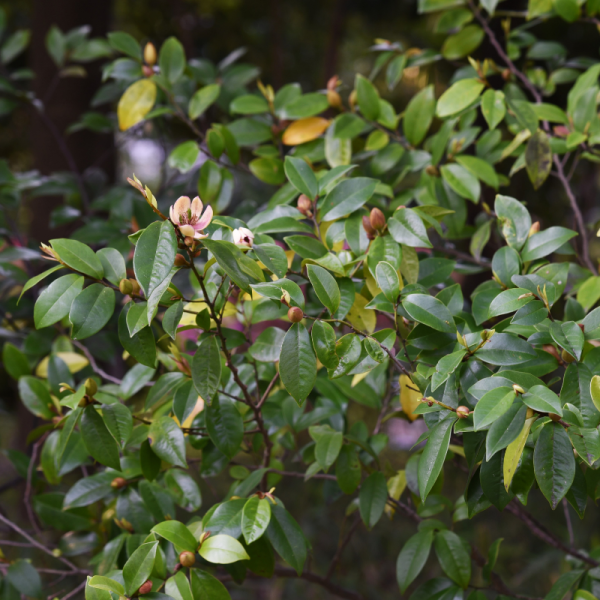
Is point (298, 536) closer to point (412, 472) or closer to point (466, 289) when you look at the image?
point (412, 472)

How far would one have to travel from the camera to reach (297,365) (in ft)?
1.56

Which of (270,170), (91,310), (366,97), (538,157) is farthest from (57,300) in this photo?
(538,157)

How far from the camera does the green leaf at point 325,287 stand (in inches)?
19.6

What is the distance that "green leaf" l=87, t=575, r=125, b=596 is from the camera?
0.44 meters

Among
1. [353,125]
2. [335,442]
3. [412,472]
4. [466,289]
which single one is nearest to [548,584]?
[466,289]

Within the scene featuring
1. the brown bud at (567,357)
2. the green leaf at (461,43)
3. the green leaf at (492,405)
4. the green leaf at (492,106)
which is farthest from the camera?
the green leaf at (461,43)

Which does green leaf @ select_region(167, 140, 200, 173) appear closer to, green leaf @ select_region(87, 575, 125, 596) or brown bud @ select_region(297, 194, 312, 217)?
brown bud @ select_region(297, 194, 312, 217)

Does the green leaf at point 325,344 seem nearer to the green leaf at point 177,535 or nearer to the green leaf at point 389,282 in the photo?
the green leaf at point 389,282

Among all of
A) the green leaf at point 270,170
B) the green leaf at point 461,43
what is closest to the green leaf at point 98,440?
the green leaf at point 270,170

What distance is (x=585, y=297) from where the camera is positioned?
2.12 ft

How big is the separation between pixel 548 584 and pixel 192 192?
1728 millimetres

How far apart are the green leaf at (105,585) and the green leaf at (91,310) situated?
213mm

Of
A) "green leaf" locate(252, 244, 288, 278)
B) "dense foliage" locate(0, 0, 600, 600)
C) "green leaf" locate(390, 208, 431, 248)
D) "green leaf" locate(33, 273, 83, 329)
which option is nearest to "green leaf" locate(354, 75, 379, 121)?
"dense foliage" locate(0, 0, 600, 600)

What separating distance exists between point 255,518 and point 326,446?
0.13 metres
